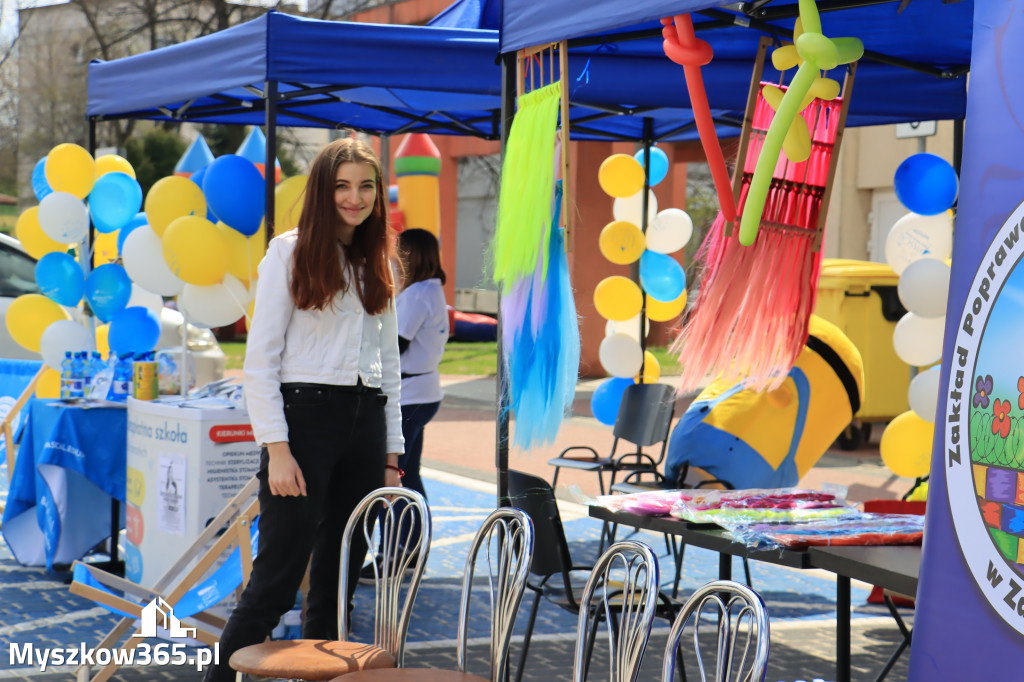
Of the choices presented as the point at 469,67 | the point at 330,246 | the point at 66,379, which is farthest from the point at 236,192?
the point at 330,246

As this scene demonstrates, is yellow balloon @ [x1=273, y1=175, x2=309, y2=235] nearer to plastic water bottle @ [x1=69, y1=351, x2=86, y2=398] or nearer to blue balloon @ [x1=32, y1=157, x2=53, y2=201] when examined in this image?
plastic water bottle @ [x1=69, y1=351, x2=86, y2=398]

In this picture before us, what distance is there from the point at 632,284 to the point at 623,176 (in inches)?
27.8

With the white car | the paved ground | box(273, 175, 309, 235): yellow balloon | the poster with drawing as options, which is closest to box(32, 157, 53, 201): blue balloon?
the white car

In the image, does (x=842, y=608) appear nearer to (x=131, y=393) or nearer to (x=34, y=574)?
(x=131, y=393)

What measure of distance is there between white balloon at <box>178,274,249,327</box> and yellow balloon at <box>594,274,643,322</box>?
9.71ft

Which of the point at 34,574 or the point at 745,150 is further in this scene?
the point at 34,574

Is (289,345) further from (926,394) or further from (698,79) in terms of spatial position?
(926,394)

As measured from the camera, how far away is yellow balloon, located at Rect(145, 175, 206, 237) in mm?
4945

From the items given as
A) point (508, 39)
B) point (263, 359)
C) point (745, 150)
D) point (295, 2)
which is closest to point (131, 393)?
point (263, 359)

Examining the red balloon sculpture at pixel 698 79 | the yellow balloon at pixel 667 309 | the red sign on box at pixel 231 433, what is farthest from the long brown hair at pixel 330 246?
the yellow balloon at pixel 667 309

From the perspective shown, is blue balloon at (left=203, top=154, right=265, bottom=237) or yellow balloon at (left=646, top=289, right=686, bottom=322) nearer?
blue balloon at (left=203, top=154, right=265, bottom=237)

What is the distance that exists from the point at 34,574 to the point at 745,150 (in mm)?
4114

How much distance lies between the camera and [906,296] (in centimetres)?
563

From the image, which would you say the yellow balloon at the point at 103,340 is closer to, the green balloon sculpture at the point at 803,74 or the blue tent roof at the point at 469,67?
the blue tent roof at the point at 469,67
